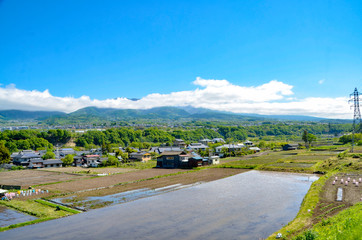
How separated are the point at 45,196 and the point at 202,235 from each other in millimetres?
16060

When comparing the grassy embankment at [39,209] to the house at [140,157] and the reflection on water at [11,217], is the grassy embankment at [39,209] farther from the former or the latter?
the house at [140,157]

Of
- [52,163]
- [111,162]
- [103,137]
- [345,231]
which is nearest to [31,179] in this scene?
[111,162]

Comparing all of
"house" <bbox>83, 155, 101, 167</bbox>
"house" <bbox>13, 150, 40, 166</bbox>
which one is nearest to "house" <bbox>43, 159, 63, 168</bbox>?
"house" <bbox>83, 155, 101, 167</bbox>

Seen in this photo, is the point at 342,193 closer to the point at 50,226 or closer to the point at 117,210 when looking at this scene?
the point at 117,210

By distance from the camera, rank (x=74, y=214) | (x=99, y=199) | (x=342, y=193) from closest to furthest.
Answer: (x=74, y=214) < (x=342, y=193) < (x=99, y=199)

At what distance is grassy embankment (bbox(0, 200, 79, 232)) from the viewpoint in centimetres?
1560

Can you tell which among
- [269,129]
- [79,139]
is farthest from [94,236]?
[269,129]

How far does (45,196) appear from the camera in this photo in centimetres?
2209

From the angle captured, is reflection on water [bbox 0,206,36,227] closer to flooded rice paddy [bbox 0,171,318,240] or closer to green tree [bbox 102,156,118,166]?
flooded rice paddy [bbox 0,171,318,240]

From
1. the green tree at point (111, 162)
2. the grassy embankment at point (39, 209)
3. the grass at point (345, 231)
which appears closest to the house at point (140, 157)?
the green tree at point (111, 162)

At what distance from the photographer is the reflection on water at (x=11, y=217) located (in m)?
15.2

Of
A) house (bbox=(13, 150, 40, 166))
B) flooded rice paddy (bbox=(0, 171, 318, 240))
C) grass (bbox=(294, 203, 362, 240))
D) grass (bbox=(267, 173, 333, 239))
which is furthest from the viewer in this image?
house (bbox=(13, 150, 40, 166))

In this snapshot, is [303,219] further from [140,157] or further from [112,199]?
[140,157]

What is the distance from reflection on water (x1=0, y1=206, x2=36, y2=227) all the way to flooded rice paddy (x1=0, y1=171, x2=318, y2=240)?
5.26 feet
